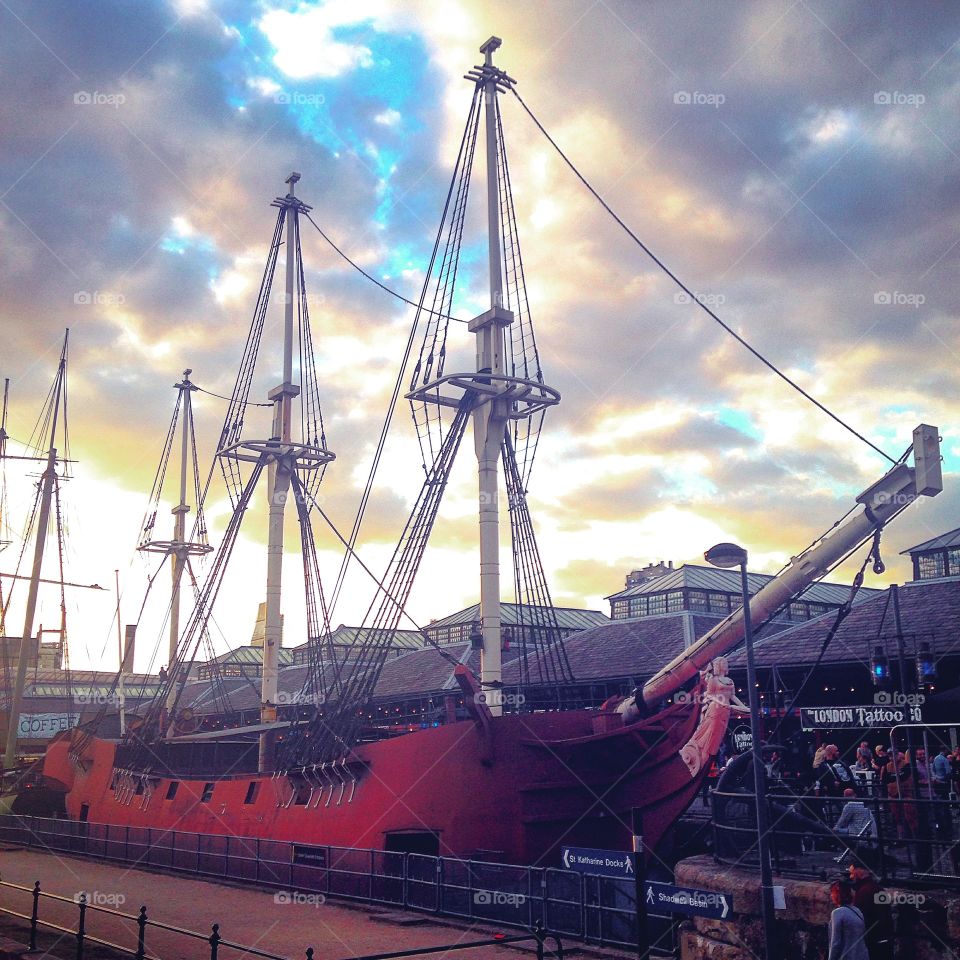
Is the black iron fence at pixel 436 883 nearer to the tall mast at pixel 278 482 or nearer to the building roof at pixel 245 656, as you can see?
the tall mast at pixel 278 482

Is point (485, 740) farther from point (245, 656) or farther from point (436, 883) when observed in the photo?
point (245, 656)

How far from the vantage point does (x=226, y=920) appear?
17219mm

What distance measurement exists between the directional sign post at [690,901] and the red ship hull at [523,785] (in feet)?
30.2

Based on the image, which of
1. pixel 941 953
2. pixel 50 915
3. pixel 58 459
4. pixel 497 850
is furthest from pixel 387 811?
pixel 58 459

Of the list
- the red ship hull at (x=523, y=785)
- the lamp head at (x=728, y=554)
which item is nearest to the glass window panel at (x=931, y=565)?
the red ship hull at (x=523, y=785)

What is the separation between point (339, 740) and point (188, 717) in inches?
683

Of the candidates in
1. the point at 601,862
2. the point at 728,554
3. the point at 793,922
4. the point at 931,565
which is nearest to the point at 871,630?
the point at 931,565

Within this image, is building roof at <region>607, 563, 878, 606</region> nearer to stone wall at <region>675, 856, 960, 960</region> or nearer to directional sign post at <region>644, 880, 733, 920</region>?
stone wall at <region>675, 856, 960, 960</region>

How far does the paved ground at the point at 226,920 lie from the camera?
14.5 m

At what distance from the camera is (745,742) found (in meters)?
23.2

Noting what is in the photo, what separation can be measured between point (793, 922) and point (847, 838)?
1155mm

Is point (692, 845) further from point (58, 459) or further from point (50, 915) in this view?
point (58, 459)

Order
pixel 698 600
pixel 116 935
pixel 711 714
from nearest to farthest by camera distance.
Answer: pixel 116 935 → pixel 711 714 → pixel 698 600

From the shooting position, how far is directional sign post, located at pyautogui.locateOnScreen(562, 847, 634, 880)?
10.8 m
